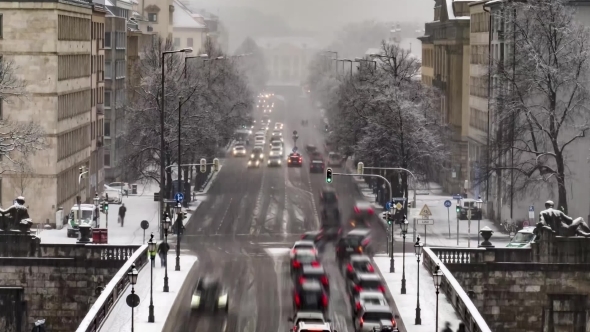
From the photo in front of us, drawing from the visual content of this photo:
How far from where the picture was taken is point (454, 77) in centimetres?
11888

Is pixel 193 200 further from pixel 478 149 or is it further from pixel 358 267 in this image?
pixel 358 267

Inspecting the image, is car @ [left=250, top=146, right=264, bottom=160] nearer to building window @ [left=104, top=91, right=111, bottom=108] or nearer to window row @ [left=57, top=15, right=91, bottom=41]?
building window @ [left=104, top=91, right=111, bottom=108]

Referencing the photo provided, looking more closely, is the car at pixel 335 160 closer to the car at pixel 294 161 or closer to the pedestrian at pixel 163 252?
the car at pixel 294 161

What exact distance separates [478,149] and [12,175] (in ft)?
115

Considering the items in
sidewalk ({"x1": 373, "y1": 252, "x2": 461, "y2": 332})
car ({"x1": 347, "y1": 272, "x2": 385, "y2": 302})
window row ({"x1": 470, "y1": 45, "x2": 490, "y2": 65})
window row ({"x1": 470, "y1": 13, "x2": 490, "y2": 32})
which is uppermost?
window row ({"x1": 470, "y1": 13, "x2": 490, "y2": 32})

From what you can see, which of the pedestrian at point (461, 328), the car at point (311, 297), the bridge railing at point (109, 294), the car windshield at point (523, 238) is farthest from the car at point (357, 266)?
the pedestrian at point (461, 328)

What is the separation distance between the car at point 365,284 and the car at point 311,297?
4.18ft

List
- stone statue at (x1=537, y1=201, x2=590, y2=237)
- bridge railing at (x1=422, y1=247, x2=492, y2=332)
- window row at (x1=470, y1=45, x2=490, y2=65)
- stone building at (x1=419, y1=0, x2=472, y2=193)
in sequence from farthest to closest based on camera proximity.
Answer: stone building at (x1=419, y1=0, x2=472, y2=193)
window row at (x1=470, y1=45, x2=490, y2=65)
stone statue at (x1=537, y1=201, x2=590, y2=237)
bridge railing at (x1=422, y1=247, x2=492, y2=332)

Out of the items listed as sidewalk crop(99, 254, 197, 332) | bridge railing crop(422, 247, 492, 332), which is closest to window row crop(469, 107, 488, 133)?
sidewalk crop(99, 254, 197, 332)

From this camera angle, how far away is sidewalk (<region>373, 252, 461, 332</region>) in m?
53.6

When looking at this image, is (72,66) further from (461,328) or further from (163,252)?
(461,328)

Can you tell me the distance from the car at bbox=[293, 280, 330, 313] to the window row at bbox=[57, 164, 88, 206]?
1309 inches

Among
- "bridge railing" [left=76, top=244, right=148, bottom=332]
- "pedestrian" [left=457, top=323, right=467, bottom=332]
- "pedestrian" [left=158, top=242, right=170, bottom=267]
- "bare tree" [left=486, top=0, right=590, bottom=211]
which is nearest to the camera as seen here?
"bridge railing" [left=76, top=244, right=148, bottom=332]

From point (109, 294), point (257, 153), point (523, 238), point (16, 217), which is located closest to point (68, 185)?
point (16, 217)
